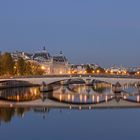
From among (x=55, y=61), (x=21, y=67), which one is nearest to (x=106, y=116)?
(x=21, y=67)

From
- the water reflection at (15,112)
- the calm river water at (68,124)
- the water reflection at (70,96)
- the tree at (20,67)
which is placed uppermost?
the tree at (20,67)

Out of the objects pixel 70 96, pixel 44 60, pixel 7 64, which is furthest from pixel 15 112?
pixel 44 60

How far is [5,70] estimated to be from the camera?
42.9 metres

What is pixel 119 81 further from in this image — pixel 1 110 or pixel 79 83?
pixel 79 83

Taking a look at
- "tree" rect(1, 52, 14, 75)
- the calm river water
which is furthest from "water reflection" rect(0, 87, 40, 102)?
"tree" rect(1, 52, 14, 75)

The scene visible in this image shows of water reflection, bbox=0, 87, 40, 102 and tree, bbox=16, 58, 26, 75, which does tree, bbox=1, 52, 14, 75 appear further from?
water reflection, bbox=0, 87, 40, 102

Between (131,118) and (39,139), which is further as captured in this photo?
(131,118)

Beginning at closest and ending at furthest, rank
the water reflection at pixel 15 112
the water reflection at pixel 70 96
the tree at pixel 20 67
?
the water reflection at pixel 15 112, the water reflection at pixel 70 96, the tree at pixel 20 67

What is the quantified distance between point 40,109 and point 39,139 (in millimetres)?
8112

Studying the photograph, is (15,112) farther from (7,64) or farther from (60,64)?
(60,64)

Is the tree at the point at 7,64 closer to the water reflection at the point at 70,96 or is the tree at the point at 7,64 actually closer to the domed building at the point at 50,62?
the water reflection at the point at 70,96

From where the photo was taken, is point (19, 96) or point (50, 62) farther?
point (50, 62)

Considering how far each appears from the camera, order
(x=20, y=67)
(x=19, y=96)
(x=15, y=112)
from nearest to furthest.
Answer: (x=15, y=112) → (x=19, y=96) → (x=20, y=67)

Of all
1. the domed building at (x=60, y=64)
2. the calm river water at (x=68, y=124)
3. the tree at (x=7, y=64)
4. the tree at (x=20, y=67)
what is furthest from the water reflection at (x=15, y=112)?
the domed building at (x=60, y=64)
